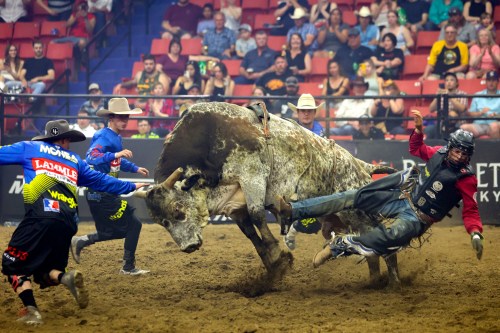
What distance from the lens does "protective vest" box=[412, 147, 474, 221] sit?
21.3 ft

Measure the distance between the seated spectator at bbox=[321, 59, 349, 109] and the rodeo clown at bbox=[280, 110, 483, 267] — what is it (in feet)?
19.4

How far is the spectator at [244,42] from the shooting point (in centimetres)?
1441

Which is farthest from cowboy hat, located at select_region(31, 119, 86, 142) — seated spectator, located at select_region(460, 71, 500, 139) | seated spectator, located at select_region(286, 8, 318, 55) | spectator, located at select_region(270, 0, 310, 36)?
spectator, located at select_region(270, 0, 310, 36)

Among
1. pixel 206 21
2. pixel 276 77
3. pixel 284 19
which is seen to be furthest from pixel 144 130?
pixel 284 19

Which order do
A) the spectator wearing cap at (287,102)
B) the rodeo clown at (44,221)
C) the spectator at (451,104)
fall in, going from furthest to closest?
the spectator wearing cap at (287,102) < the spectator at (451,104) < the rodeo clown at (44,221)

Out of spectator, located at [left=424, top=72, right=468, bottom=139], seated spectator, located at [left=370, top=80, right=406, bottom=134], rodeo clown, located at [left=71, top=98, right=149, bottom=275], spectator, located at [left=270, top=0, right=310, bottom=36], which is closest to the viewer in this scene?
rodeo clown, located at [left=71, top=98, right=149, bottom=275]

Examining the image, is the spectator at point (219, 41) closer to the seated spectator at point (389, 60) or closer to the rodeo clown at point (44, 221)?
the seated spectator at point (389, 60)

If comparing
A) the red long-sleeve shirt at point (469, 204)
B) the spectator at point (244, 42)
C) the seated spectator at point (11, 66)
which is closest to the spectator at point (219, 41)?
the spectator at point (244, 42)

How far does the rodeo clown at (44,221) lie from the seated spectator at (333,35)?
844 centimetres

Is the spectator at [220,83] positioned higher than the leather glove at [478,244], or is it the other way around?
the spectator at [220,83]

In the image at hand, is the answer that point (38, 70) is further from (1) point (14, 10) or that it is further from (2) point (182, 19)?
(2) point (182, 19)

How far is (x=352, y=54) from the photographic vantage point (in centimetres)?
1339

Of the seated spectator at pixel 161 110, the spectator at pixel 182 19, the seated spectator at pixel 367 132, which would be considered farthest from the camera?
the spectator at pixel 182 19

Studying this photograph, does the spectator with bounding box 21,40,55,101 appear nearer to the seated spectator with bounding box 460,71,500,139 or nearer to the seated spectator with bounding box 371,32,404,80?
the seated spectator with bounding box 371,32,404,80
